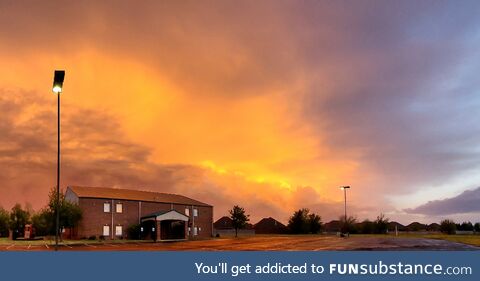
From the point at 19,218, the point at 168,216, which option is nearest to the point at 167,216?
the point at 168,216

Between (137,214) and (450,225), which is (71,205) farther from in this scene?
(450,225)

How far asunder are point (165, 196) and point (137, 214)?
12261 millimetres

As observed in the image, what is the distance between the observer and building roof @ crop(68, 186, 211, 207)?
2840 inches

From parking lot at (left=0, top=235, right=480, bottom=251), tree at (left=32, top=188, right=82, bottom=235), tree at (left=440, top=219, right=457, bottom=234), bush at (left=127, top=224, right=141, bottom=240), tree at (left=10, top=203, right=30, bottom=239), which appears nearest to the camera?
parking lot at (left=0, top=235, right=480, bottom=251)

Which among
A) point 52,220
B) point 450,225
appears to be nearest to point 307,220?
point 450,225

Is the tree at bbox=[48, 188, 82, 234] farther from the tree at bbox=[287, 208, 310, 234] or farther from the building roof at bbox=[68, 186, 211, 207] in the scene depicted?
the tree at bbox=[287, 208, 310, 234]

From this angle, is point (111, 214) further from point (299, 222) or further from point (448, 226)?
point (448, 226)

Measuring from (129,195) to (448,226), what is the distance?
217 feet

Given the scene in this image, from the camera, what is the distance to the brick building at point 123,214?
6806cm

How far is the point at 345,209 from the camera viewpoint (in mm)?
82438

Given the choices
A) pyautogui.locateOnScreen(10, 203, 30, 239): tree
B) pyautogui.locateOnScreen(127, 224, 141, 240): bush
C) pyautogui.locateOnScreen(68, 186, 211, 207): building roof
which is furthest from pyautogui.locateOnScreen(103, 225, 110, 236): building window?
pyautogui.locateOnScreen(10, 203, 30, 239): tree

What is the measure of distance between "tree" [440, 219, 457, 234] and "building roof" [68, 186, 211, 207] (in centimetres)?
5131

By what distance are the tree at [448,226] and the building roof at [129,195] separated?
51.3 m

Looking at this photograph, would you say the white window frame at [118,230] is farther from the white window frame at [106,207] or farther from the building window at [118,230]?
the white window frame at [106,207]
